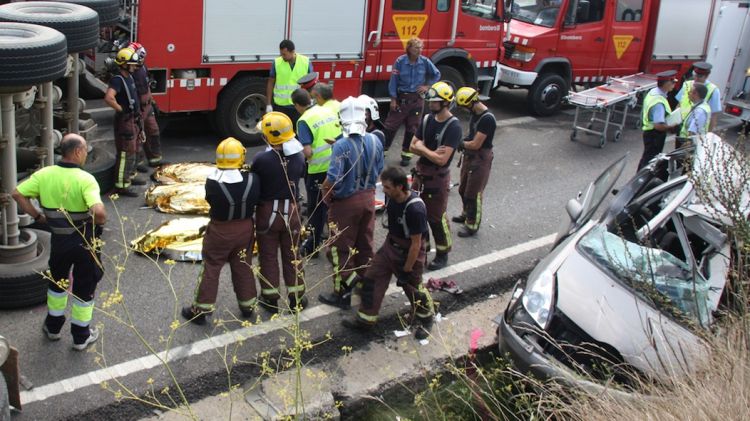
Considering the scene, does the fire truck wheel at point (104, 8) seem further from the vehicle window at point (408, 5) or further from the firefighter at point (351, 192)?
the vehicle window at point (408, 5)

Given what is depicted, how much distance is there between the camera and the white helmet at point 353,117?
607 centimetres

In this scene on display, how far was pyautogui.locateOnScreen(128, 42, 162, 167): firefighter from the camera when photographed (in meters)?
8.20

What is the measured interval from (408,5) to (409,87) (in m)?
1.79

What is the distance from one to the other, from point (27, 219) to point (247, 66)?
4.15 metres

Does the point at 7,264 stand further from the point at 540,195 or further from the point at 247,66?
the point at 540,195

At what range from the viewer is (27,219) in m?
6.34

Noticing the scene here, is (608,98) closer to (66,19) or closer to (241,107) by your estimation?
(241,107)

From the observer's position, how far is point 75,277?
521cm

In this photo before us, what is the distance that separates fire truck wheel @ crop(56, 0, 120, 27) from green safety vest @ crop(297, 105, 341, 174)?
9.34ft

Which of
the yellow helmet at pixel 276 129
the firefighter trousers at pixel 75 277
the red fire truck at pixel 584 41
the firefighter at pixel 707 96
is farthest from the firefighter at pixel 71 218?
A: the red fire truck at pixel 584 41

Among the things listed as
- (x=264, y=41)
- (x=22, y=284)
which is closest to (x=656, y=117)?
(x=264, y=41)

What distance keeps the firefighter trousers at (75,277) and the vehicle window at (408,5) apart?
6.91m

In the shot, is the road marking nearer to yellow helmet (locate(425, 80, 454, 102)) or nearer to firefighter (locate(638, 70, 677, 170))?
yellow helmet (locate(425, 80, 454, 102))

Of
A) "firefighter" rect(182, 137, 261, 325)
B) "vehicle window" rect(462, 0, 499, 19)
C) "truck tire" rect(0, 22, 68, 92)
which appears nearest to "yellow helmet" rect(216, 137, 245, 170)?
"firefighter" rect(182, 137, 261, 325)
